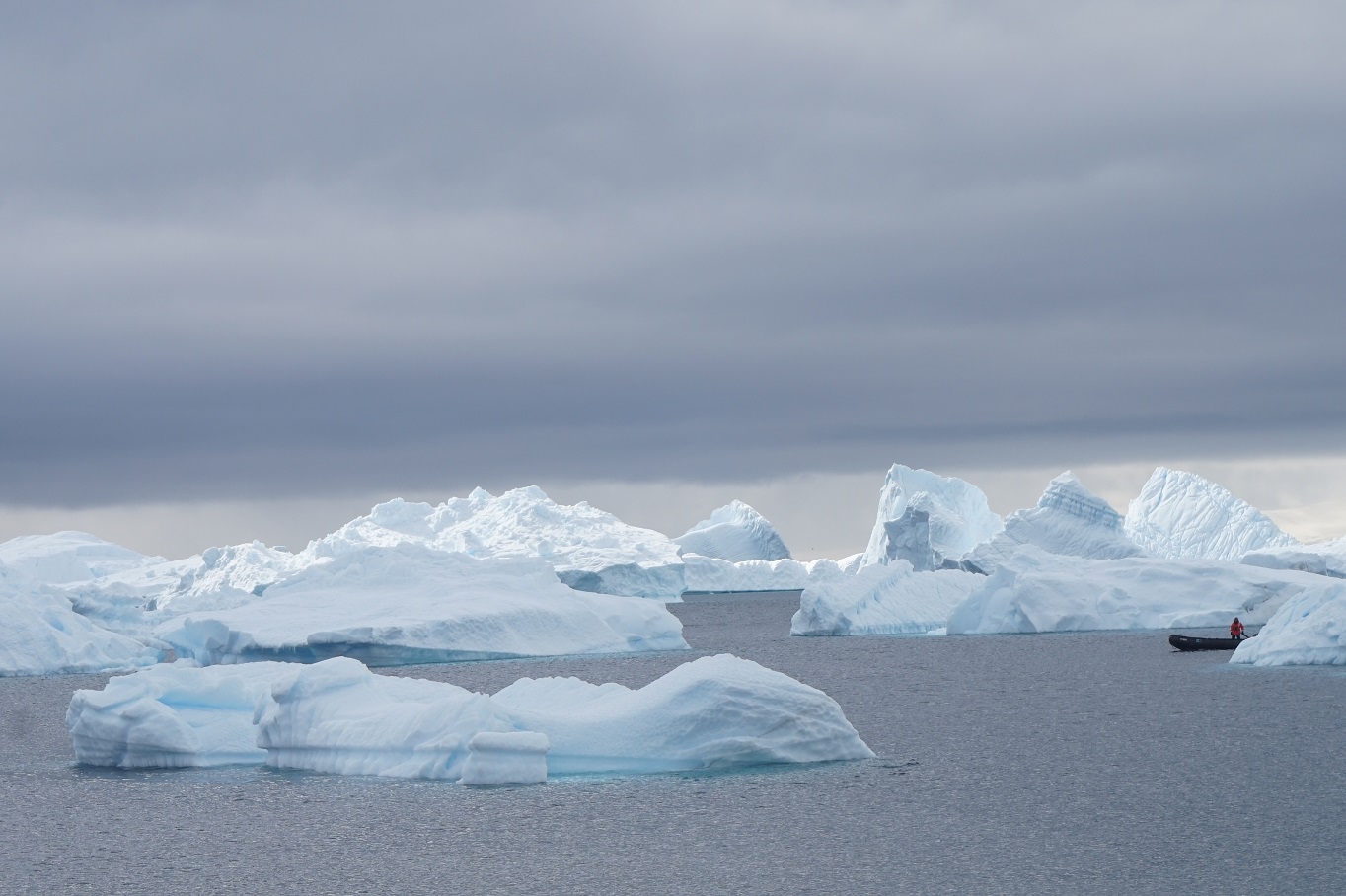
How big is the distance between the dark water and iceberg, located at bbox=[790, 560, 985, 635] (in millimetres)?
21760

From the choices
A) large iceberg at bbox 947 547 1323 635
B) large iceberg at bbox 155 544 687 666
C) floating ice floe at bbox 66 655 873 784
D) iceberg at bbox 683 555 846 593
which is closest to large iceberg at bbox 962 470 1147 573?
large iceberg at bbox 947 547 1323 635

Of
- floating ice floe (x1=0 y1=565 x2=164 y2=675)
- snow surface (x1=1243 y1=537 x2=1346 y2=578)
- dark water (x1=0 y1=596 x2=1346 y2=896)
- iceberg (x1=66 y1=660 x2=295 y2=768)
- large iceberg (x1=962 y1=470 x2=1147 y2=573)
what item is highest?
large iceberg (x1=962 y1=470 x2=1147 y2=573)

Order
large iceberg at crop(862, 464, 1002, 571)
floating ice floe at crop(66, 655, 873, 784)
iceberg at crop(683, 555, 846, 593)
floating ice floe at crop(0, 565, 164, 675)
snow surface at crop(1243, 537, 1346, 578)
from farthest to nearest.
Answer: iceberg at crop(683, 555, 846, 593) → large iceberg at crop(862, 464, 1002, 571) → snow surface at crop(1243, 537, 1346, 578) → floating ice floe at crop(0, 565, 164, 675) → floating ice floe at crop(66, 655, 873, 784)

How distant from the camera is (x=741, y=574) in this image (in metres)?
98.5

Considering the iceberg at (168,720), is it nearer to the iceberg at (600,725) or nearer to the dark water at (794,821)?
the dark water at (794,821)

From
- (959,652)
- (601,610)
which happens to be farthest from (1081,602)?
(601,610)

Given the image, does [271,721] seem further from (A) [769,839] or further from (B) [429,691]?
(A) [769,839]

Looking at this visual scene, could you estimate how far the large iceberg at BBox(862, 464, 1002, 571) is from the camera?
58.2 m

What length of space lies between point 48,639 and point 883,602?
22.2m

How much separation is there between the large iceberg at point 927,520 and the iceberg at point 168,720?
41.8 m

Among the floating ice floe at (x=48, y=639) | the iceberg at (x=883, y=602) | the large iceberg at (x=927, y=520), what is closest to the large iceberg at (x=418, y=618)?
the floating ice floe at (x=48, y=639)

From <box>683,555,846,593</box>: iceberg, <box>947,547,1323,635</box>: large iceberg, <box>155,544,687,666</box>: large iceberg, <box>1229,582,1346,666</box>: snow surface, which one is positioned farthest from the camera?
<box>683,555,846,593</box>: iceberg

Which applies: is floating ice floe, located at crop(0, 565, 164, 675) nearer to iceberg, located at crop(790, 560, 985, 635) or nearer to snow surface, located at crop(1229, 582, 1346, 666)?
iceberg, located at crop(790, 560, 985, 635)

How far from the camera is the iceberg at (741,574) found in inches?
3743
